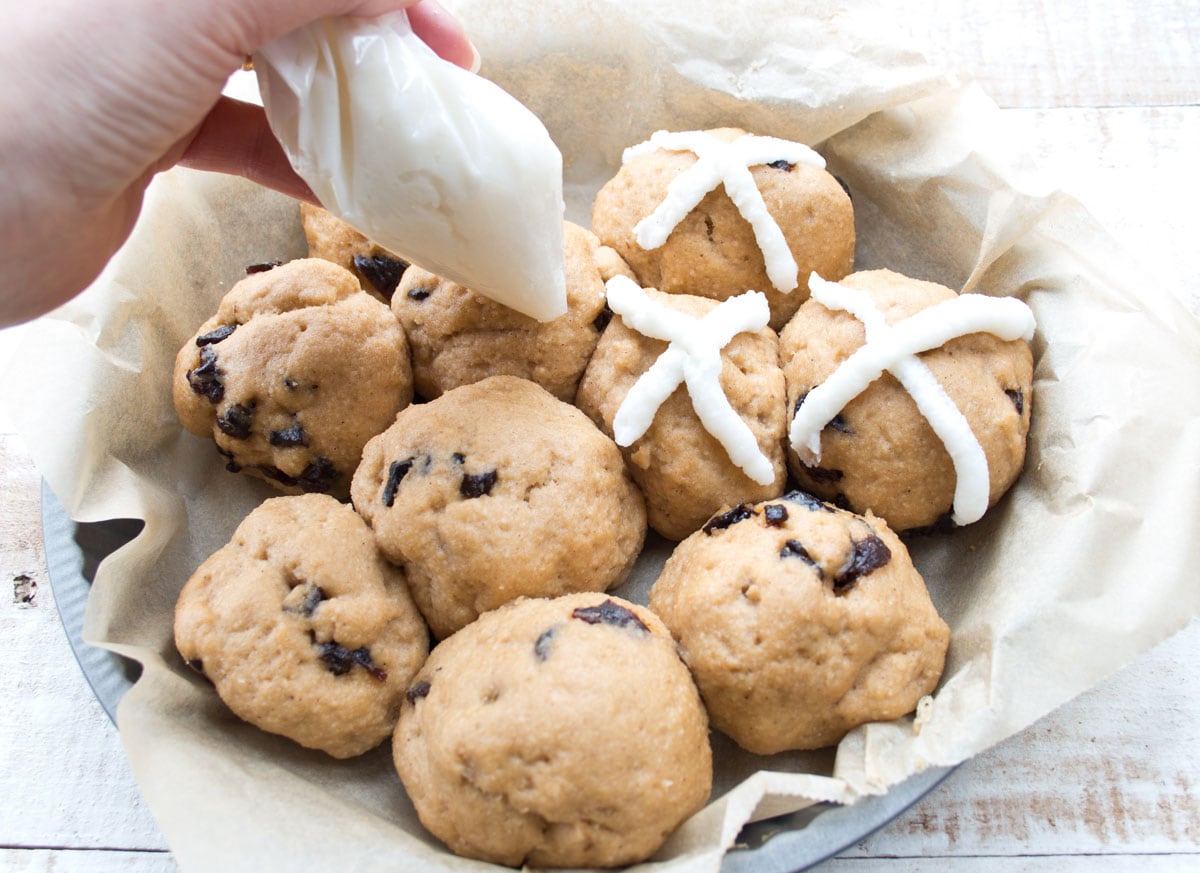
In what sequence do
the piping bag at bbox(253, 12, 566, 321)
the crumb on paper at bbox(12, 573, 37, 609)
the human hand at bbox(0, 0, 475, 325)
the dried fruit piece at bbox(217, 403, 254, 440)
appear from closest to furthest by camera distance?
1. the human hand at bbox(0, 0, 475, 325)
2. the piping bag at bbox(253, 12, 566, 321)
3. the dried fruit piece at bbox(217, 403, 254, 440)
4. the crumb on paper at bbox(12, 573, 37, 609)

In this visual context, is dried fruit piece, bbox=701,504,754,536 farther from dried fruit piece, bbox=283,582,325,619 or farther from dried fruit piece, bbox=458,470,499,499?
dried fruit piece, bbox=283,582,325,619

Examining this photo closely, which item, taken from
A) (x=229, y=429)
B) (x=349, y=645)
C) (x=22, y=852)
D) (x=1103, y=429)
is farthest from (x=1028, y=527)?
(x=22, y=852)

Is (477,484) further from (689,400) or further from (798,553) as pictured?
(798,553)

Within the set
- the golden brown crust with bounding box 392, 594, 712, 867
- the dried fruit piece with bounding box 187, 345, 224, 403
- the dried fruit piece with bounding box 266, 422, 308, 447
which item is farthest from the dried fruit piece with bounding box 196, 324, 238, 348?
the golden brown crust with bounding box 392, 594, 712, 867

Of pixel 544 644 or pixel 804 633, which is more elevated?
pixel 544 644

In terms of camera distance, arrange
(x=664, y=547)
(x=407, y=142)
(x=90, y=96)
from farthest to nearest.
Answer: (x=664, y=547), (x=407, y=142), (x=90, y=96)

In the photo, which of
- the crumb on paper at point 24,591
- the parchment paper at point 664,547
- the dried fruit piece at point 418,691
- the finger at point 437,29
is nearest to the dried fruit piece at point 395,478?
the dried fruit piece at point 418,691

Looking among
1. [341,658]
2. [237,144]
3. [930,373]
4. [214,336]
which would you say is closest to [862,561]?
[930,373]

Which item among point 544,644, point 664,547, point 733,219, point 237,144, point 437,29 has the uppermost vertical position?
point 437,29
